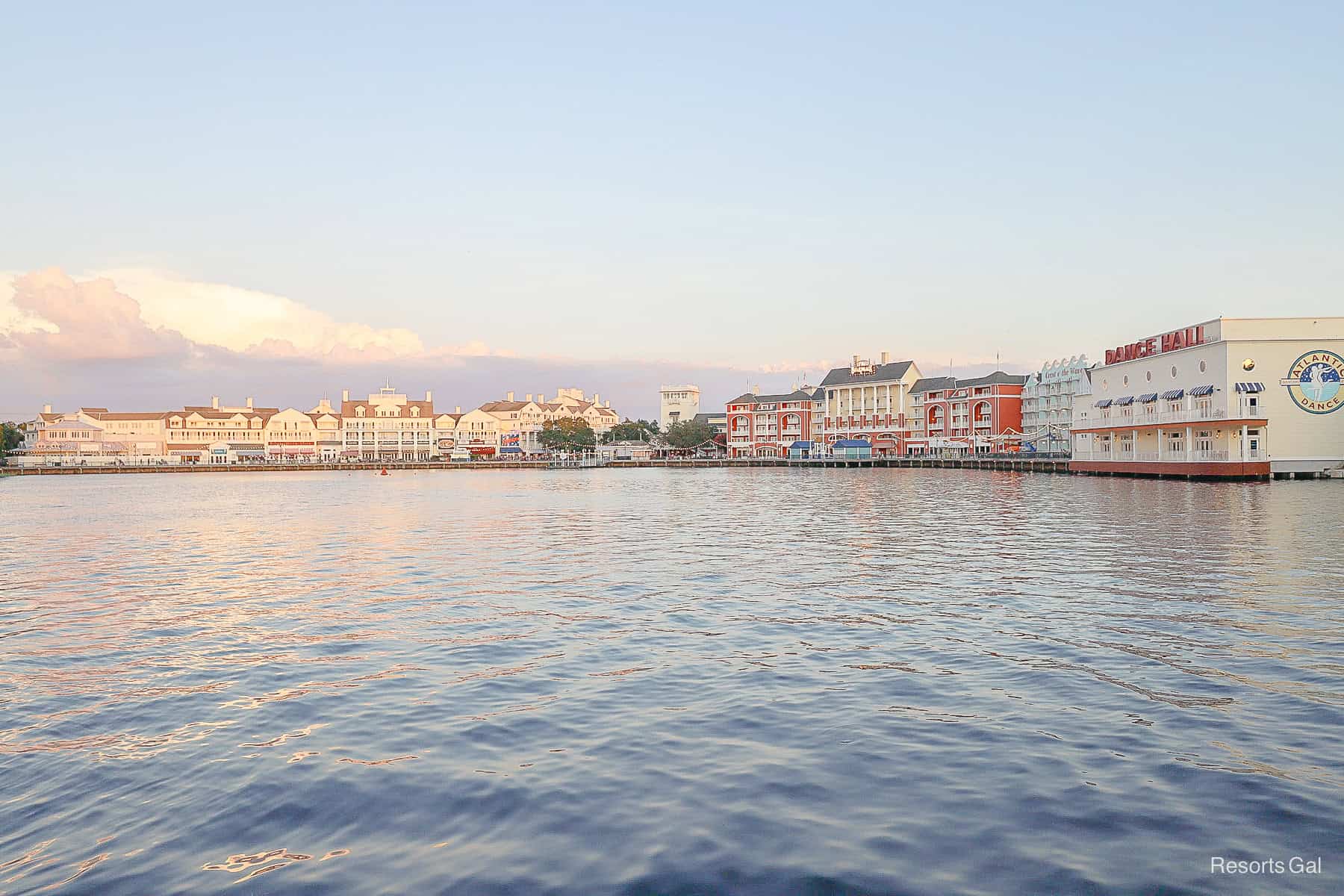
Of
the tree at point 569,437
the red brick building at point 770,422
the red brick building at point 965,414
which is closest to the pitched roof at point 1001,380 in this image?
the red brick building at point 965,414

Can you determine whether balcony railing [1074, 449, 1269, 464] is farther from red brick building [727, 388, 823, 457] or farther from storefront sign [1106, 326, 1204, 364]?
red brick building [727, 388, 823, 457]

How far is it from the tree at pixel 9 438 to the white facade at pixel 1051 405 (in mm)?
147451

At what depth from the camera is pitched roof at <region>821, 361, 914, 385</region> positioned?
4958 inches

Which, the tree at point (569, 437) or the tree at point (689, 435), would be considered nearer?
the tree at point (569, 437)

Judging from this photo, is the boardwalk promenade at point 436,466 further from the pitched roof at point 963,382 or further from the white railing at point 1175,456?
the white railing at point 1175,456

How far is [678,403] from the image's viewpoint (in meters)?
178

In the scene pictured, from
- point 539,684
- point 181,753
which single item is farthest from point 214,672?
point 539,684

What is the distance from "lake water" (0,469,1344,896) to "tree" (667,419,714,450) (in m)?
134

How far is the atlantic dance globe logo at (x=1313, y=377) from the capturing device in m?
58.2

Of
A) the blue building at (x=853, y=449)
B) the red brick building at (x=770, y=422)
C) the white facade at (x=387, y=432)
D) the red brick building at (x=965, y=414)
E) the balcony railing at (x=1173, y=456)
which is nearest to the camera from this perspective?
the balcony railing at (x=1173, y=456)

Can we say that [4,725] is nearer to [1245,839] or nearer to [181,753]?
[181,753]

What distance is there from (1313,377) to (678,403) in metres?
126

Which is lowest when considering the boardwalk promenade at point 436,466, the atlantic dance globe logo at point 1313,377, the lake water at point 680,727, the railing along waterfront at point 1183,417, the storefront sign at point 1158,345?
the lake water at point 680,727

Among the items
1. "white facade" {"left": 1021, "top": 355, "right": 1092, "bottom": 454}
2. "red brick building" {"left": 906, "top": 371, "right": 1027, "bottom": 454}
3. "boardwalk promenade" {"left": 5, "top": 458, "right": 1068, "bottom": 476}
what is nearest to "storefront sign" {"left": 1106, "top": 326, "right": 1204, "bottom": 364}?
"white facade" {"left": 1021, "top": 355, "right": 1092, "bottom": 454}
